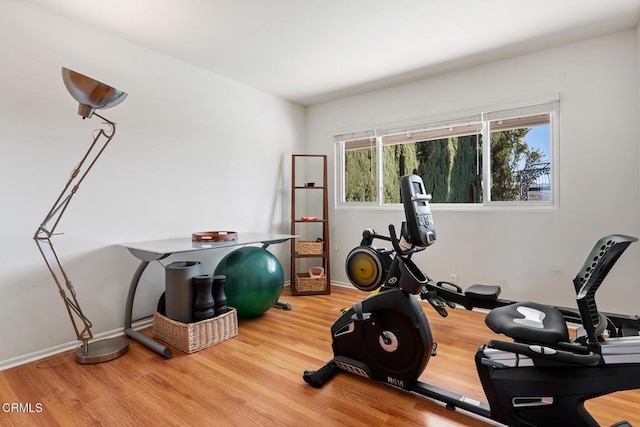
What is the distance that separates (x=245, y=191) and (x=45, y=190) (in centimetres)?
191

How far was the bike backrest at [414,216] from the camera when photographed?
1927mm

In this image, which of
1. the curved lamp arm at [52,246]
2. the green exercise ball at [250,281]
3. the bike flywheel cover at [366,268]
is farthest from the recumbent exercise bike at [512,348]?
the curved lamp arm at [52,246]

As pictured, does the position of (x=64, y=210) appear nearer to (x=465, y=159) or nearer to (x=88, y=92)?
(x=88, y=92)

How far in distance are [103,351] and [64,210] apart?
1047mm

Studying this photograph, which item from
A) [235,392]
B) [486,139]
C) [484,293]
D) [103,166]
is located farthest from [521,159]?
Result: [103,166]

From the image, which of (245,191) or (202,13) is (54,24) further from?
(245,191)

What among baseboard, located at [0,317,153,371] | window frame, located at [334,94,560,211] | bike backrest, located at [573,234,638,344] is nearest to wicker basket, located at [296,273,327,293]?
window frame, located at [334,94,560,211]

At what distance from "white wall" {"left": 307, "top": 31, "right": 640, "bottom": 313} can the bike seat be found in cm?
155

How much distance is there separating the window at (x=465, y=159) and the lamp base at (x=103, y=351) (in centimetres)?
296

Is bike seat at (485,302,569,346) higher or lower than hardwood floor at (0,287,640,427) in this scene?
higher

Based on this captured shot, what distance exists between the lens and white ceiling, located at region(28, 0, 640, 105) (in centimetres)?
242

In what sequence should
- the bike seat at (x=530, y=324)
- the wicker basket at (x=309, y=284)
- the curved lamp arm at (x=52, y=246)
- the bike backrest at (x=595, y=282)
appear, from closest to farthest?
1. the bike backrest at (x=595, y=282)
2. the bike seat at (x=530, y=324)
3. the curved lamp arm at (x=52, y=246)
4. the wicker basket at (x=309, y=284)

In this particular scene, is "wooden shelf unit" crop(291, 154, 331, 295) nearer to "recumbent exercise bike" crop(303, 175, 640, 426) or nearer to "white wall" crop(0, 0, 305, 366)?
"white wall" crop(0, 0, 305, 366)

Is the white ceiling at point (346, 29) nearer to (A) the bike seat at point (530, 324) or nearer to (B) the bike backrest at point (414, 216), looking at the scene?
(B) the bike backrest at point (414, 216)
